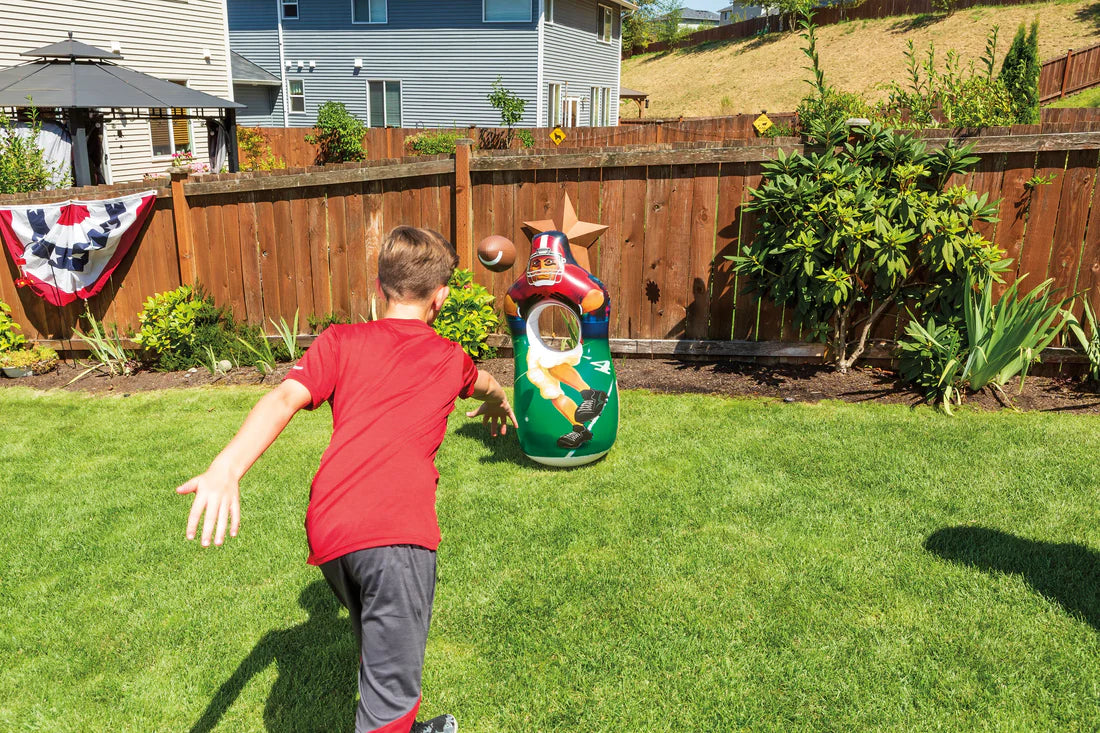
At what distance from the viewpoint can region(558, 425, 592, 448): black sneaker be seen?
532 centimetres

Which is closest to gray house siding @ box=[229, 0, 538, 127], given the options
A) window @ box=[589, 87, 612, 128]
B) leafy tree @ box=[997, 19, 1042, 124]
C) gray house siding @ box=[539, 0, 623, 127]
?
gray house siding @ box=[539, 0, 623, 127]

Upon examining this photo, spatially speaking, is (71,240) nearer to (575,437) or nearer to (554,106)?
(575,437)

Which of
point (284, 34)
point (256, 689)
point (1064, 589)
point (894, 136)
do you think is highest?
point (284, 34)

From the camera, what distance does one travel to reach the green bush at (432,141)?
22188 millimetres

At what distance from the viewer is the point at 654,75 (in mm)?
54219

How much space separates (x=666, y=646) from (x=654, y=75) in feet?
181

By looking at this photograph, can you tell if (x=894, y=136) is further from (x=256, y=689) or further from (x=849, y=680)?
(x=256, y=689)

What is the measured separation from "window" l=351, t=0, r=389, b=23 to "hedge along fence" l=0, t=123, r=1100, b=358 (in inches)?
869

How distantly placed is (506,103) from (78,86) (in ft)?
47.5

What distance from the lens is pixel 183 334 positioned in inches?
316

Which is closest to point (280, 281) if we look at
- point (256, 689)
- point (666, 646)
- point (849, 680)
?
point (256, 689)

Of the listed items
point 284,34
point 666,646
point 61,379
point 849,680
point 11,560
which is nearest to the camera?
point 849,680

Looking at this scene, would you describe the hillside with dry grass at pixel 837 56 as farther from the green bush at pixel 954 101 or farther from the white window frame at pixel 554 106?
the green bush at pixel 954 101

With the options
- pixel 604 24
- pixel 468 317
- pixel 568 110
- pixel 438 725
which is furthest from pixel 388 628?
pixel 604 24
